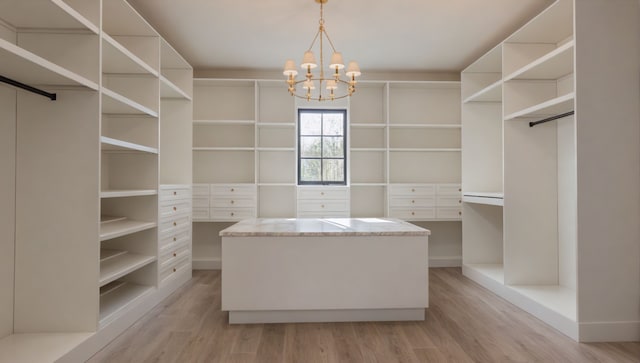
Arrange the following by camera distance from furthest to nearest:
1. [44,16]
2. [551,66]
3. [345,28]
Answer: [345,28], [551,66], [44,16]

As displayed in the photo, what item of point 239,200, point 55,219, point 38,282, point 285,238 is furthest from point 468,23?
point 38,282

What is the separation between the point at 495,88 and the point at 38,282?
4.32 m

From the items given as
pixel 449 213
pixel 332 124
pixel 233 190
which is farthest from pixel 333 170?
pixel 449 213

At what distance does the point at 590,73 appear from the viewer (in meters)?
2.59

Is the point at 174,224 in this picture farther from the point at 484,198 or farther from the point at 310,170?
the point at 484,198

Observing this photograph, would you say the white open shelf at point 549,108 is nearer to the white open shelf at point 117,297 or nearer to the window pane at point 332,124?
the window pane at point 332,124

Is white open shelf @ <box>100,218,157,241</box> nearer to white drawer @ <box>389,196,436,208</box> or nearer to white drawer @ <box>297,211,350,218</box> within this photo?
white drawer @ <box>297,211,350,218</box>

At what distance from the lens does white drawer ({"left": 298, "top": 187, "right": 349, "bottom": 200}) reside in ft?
15.4

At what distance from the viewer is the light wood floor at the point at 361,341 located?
7.54 ft

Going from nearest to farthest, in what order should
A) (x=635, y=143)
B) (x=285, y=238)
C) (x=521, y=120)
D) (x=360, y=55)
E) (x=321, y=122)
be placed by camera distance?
(x=635, y=143), (x=285, y=238), (x=521, y=120), (x=360, y=55), (x=321, y=122)

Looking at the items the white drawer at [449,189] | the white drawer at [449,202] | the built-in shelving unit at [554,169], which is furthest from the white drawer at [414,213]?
the built-in shelving unit at [554,169]

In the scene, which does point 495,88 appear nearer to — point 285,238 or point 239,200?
point 285,238

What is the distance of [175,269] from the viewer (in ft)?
12.8

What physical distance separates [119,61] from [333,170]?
292cm
